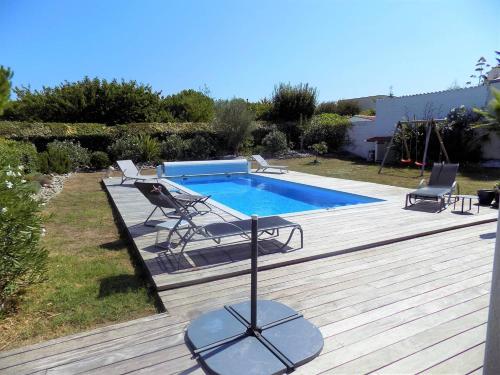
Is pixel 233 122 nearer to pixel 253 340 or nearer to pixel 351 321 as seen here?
pixel 351 321

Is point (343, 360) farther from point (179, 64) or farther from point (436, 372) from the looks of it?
point (179, 64)

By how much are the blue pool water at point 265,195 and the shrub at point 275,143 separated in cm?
544

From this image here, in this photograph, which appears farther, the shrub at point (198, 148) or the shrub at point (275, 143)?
→ the shrub at point (275, 143)

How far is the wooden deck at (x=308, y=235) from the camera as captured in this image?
4.02 m

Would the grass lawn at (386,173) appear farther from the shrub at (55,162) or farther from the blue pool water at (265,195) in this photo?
the shrub at (55,162)

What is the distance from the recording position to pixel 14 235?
10.2 feet

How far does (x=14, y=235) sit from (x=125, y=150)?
1401 cm

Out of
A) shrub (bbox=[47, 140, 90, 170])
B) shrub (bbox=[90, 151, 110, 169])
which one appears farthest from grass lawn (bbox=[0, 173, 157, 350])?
shrub (bbox=[90, 151, 110, 169])

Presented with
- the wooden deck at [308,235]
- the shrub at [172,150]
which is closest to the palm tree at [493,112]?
the wooden deck at [308,235]

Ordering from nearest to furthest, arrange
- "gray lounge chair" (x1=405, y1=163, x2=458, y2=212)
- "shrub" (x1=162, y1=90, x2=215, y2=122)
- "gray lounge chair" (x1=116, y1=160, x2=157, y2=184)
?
"gray lounge chair" (x1=405, y1=163, x2=458, y2=212) → "gray lounge chair" (x1=116, y1=160, x2=157, y2=184) → "shrub" (x1=162, y1=90, x2=215, y2=122)

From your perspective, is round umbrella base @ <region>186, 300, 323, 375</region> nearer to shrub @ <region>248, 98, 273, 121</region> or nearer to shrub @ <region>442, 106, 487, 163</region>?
shrub @ <region>442, 106, 487, 163</region>

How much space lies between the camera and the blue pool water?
30.2ft

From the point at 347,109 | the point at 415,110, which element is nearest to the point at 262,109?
the point at 347,109

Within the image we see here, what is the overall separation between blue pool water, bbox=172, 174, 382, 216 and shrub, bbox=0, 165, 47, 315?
231 inches
